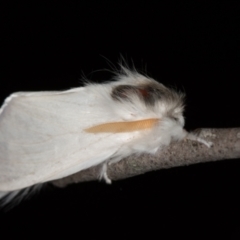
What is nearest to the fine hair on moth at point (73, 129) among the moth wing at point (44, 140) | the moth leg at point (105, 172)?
the moth wing at point (44, 140)

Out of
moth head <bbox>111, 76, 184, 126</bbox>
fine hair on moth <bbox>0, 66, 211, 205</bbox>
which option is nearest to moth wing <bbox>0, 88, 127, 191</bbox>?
fine hair on moth <bbox>0, 66, 211, 205</bbox>

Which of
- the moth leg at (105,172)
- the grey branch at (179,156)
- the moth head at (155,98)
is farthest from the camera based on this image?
the moth leg at (105,172)

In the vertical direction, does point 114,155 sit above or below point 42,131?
below

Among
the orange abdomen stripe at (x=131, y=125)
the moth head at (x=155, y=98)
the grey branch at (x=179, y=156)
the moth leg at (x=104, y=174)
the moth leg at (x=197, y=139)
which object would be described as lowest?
the moth leg at (x=104, y=174)

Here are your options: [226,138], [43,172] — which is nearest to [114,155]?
[43,172]

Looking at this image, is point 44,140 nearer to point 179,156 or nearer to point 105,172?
point 105,172

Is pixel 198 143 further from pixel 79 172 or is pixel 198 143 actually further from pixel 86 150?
pixel 79 172

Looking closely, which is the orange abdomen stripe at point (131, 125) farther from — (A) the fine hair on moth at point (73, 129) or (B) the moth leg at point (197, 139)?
(B) the moth leg at point (197, 139)
